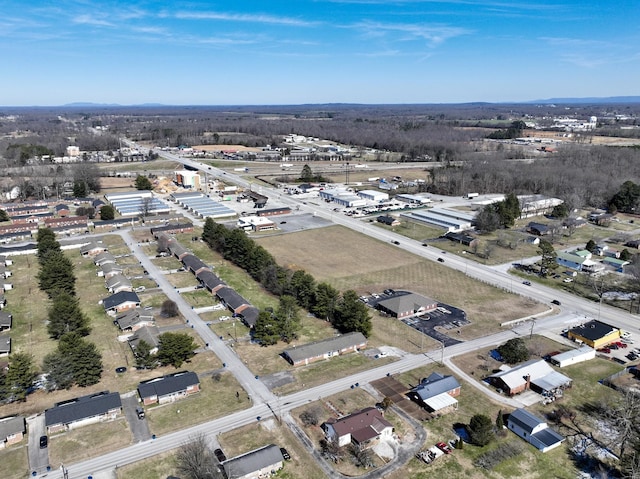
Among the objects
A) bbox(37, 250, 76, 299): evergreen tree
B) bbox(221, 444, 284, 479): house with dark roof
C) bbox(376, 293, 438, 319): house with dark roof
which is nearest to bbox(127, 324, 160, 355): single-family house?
bbox(37, 250, 76, 299): evergreen tree

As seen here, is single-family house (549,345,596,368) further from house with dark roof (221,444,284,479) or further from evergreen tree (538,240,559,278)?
house with dark roof (221,444,284,479)

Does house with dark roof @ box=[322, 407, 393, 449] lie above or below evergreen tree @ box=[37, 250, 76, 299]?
below

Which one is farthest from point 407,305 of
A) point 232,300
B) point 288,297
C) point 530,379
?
point 232,300

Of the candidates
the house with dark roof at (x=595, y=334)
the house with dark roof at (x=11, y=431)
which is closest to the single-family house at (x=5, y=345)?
the house with dark roof at (x=11, y=431)

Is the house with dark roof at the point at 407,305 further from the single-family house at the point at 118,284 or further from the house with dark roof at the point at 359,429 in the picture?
the single-family house at the point at 118,284

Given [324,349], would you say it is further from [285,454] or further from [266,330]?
[285,454]

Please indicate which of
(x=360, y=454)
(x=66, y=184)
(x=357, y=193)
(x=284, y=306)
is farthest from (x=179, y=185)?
(x=360, y=454)
